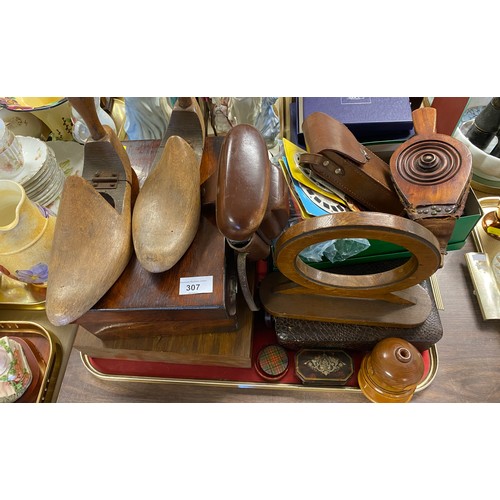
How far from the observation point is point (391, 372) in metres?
0.61

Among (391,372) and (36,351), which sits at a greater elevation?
(391,372)

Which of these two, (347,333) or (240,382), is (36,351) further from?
(347,333)

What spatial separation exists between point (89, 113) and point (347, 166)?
40 cm

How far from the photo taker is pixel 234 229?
448 mm

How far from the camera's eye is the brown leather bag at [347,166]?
0.61 metres

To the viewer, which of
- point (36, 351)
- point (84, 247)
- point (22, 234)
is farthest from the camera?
point (36, 351)

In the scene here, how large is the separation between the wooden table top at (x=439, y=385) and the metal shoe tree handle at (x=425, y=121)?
0.35 m

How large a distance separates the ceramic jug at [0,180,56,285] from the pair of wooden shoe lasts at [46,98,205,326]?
124 millimetres

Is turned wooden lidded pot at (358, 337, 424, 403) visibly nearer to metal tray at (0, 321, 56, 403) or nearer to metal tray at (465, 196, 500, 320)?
metal tray at (465, 196, 500, 320)

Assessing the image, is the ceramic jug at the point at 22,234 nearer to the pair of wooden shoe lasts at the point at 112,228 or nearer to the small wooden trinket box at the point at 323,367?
the pair of wooden shoe lasts at the point at 112,228

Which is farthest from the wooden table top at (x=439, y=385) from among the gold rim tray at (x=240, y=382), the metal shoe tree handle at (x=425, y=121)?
the metal shoe tree handle at (x=425, y=121)

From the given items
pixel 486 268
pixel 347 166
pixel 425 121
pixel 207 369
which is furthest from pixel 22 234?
pixel 486 268
